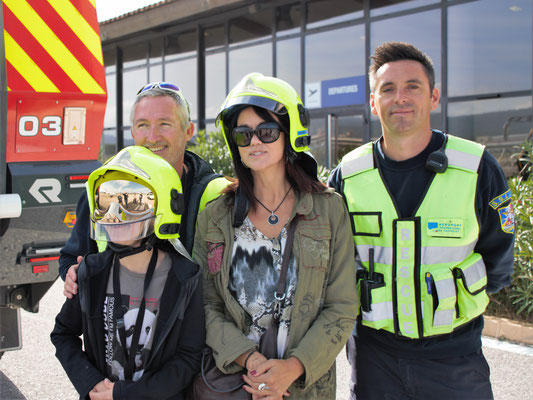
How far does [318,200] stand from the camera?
2143mm

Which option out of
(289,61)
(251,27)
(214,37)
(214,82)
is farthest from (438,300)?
(214,37)

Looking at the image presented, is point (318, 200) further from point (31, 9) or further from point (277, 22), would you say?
point (277, 22)

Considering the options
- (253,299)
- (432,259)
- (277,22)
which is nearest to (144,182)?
(253,299)

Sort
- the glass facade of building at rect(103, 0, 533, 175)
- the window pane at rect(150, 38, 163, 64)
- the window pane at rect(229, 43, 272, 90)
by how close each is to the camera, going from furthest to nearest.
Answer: the window pane at rect(150, 38, 163, 64), the window pane at rect(229, 43, 272, 90), the glass facade of building at rect(103, 0, 533, 175)

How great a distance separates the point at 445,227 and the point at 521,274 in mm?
3267

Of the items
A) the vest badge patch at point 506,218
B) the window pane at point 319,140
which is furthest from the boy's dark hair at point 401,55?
the window pane at point 319,140

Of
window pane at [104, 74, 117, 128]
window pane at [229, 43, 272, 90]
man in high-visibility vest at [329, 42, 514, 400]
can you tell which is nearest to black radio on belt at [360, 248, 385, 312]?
man in high-visibility vest at [329, 42, 514, 400]

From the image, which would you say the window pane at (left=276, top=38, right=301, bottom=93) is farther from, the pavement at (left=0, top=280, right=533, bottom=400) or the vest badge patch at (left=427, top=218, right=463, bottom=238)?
the vest badge patch at (left=427, top=218, right=463, bottom=238)

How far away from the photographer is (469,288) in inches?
84.0

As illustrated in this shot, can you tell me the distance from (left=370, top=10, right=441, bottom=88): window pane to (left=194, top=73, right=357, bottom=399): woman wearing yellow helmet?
843cm

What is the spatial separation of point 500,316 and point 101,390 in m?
4.28

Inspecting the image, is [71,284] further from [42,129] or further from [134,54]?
[134,54]

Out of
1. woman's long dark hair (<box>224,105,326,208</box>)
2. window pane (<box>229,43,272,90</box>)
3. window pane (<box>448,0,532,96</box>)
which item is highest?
window pane (<box>229,43,272,90</box>)

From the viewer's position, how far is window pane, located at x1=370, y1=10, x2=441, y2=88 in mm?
10211
